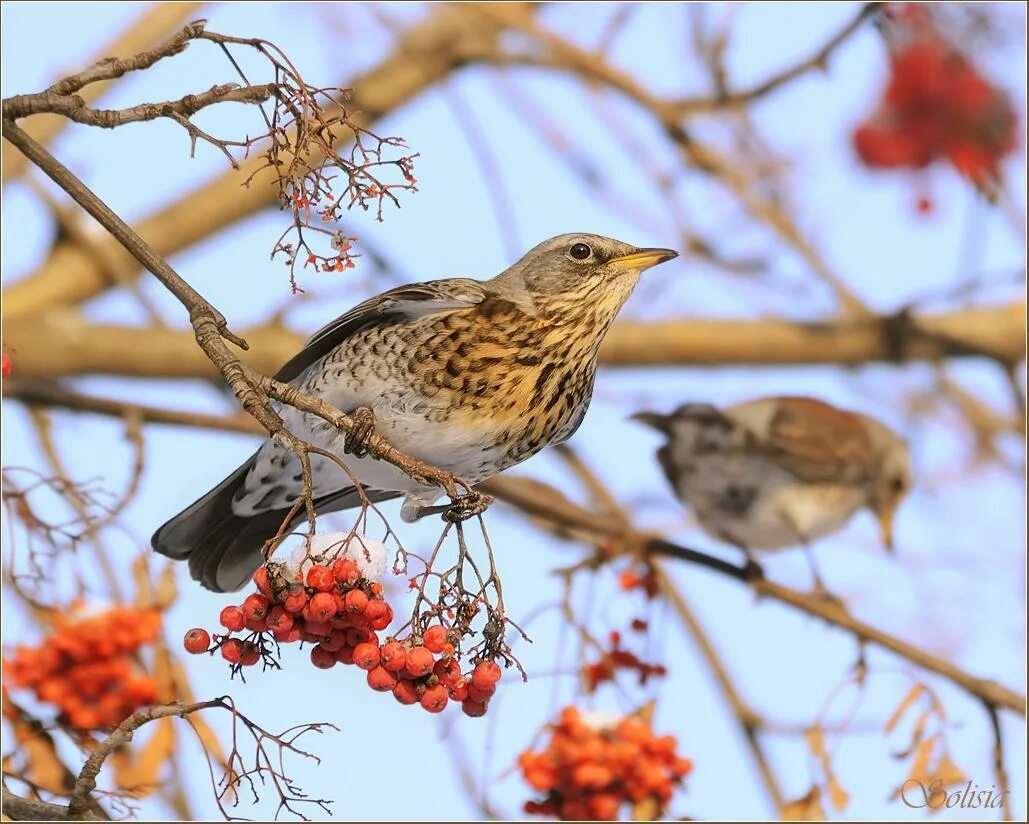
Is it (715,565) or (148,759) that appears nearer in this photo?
(148,759)

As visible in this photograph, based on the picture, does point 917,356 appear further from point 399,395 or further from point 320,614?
point 320,614

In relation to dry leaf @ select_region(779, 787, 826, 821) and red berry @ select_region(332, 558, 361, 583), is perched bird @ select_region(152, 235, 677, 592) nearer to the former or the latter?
red berry @ select_region(332, 558, 361, 583)

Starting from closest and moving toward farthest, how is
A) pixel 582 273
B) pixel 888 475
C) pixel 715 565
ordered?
1. pixel 582 273
2. pixel 715 565
3. pixel 888 475

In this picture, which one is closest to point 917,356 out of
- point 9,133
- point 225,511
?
point 225,511

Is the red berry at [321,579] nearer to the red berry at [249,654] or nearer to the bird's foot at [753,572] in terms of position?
the red berry at [249,654]

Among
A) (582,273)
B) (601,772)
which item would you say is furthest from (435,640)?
(582,273)

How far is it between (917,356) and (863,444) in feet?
4.94

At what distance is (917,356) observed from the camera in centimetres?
457

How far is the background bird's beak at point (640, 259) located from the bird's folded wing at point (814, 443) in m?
2.62

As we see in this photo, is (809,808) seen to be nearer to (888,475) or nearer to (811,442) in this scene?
(811,442)

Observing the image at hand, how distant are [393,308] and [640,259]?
660 mm

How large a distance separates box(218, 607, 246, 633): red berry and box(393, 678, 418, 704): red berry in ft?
0.80

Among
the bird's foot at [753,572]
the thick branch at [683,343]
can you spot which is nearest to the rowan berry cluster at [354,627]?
the bird's foot at [753,572]

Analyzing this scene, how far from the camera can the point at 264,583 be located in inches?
74.2
